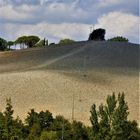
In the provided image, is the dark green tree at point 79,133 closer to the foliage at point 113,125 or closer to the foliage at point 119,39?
the foliage at point 113,125

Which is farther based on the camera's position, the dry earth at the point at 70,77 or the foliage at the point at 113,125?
the dry earth at the point at 70,77

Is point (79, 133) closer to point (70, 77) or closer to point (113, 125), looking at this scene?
point (113, 125)

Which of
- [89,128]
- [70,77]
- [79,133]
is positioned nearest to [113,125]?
[79,133]

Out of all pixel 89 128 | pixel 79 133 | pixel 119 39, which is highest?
pixel 119 39

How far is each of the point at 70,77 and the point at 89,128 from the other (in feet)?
163

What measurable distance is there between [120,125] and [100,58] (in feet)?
249

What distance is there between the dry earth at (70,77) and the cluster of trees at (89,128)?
21893 millimetres

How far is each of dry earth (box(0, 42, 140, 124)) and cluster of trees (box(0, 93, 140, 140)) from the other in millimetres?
21893

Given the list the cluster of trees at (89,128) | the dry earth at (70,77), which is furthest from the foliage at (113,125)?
the dry earth at (70,77)

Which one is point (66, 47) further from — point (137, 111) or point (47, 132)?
point (47, 132)

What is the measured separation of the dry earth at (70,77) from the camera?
105250 millimetres

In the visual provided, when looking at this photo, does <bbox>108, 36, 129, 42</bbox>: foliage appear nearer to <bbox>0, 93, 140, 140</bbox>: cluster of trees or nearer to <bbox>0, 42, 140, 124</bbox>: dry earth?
<bbox>0, 42, 140, 124</bbox>: dry earth

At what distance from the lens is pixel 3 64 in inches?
5782

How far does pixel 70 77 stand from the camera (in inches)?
4719
